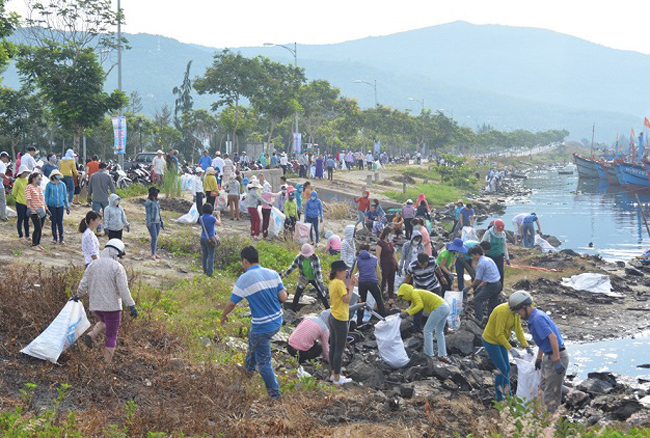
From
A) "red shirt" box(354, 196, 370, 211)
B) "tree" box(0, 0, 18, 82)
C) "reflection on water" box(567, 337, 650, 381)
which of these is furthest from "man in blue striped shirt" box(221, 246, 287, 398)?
"red shirt" box(354, 196, 370, 211)

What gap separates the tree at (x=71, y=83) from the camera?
2083 centimetres

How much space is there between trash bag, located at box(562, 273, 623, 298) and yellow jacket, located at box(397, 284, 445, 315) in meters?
7.44

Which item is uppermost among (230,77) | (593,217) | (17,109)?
(230,77)

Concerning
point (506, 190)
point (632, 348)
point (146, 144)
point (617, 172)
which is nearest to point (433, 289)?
point (632, 348)

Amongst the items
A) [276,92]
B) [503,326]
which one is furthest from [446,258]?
[276,92]

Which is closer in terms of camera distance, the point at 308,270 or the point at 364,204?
the point at 308,270

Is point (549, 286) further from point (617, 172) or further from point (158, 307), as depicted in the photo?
point (617, 172)

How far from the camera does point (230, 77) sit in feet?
122

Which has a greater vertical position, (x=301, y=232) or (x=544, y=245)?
(x=301, y=232)

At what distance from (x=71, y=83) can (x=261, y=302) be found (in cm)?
1568

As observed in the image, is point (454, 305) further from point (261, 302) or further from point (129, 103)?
point (129, 103)

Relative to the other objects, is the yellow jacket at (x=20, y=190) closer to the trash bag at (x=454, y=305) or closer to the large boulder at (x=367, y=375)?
the large boulder at (x=367, y=375)

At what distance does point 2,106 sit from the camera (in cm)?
3519

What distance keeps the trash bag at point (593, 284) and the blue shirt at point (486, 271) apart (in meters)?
5.68
